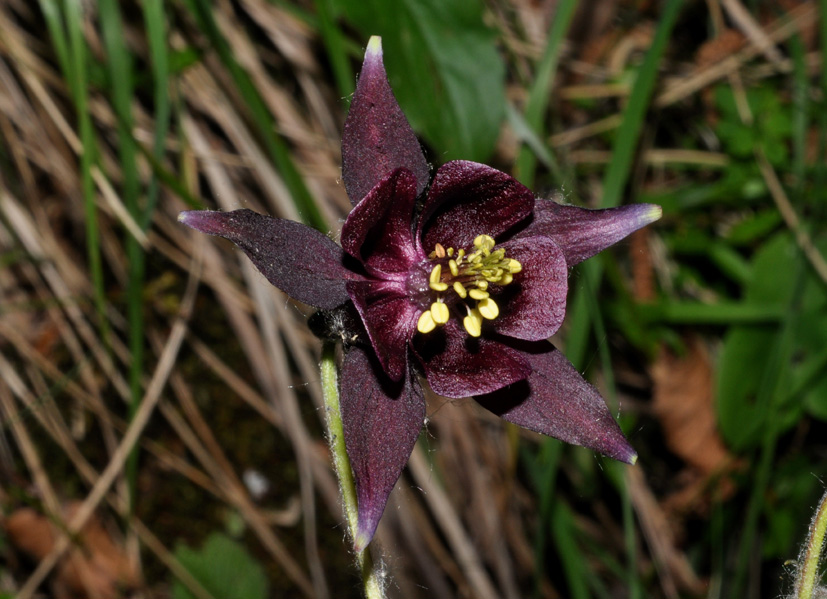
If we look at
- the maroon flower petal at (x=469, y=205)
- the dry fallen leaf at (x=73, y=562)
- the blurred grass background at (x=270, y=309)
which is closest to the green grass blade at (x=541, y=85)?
the blurred grass background at (x=270, y=309)

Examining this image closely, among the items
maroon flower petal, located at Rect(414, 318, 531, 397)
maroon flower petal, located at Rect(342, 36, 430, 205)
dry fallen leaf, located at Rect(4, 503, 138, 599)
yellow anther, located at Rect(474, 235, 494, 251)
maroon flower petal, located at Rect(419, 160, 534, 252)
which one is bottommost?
dry fallen leaf, located at Rect(4, 503, 138, 599)

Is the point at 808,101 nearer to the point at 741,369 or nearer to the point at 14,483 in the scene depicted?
the point at 741,369

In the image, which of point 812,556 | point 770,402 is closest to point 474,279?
point 812,556

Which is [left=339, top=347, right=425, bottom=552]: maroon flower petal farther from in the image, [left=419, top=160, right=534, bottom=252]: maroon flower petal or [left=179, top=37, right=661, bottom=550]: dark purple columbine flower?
[left=419, top=160, right=534, bottom=252]: maroon flower petal

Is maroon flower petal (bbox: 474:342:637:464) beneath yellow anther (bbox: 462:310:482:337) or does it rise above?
beneath

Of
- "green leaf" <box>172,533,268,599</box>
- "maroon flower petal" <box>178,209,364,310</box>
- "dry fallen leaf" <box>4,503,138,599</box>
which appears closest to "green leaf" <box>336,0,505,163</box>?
"maroon flower petal" <box>178,209,364,310</box>

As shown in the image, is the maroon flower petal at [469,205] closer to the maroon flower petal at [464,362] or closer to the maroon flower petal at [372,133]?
the maroon flower petal at [372,133]
